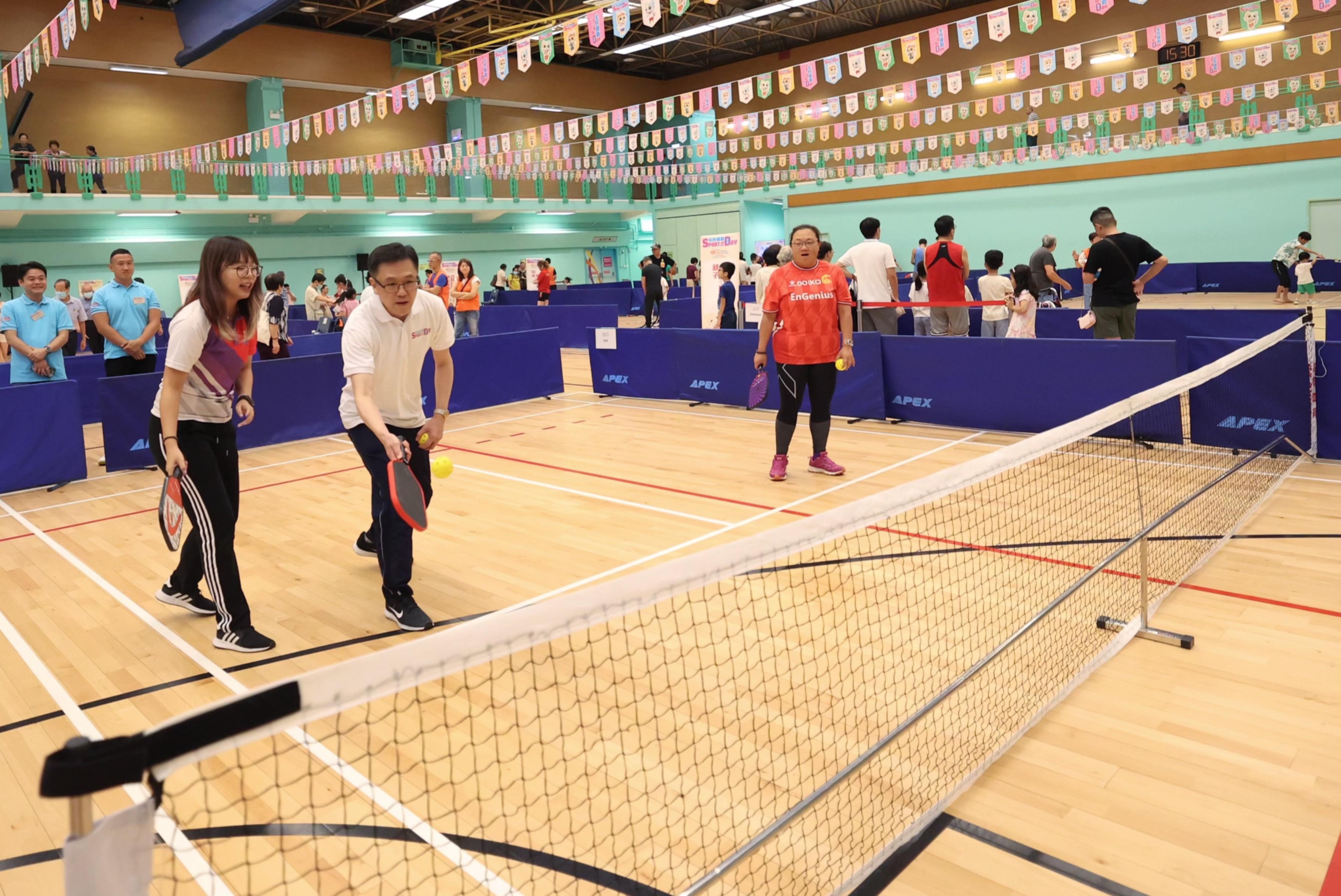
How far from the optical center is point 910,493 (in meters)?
2.71

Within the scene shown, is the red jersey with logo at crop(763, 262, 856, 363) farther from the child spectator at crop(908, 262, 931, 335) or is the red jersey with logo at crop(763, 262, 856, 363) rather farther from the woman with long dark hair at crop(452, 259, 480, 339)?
the woman with long dark hair at crop(452, 259, 480, 339)

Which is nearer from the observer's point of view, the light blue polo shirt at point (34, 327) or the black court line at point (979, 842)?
the black court line at point (979, 842)

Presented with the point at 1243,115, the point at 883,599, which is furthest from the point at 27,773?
the point at 1243,115

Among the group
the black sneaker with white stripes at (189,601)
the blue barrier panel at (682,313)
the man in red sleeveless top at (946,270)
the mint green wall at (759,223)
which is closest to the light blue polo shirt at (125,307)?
the black sneaker with white stripes at (189,601)

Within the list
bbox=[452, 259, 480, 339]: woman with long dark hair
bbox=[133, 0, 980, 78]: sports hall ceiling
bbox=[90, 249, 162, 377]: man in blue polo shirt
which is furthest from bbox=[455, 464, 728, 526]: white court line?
bbox=[133, 0, 980, 78]: sports hall ceiling

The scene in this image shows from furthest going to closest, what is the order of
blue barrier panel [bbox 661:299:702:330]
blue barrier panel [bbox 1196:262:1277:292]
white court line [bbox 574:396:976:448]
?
1. blue barrier panel [bbox 1196:262:1277:292]
2. blue barrier panel [bbox 661:299:702:330]
3. white court line [bbox 574:396:976:448]

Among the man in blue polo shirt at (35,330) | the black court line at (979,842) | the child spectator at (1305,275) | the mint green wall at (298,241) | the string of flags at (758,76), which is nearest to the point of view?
the black court line at (979,842)

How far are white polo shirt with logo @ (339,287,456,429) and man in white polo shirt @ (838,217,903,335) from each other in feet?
19.6

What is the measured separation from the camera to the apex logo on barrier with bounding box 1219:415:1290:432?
6.95 m

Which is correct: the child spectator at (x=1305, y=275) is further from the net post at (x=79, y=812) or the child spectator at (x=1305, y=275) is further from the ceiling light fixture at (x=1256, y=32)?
the net post at (x=79, y=812)

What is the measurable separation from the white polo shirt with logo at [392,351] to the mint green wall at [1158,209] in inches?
967

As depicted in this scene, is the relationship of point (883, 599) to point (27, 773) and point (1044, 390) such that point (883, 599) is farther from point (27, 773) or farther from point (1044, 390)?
point (1044, 390)

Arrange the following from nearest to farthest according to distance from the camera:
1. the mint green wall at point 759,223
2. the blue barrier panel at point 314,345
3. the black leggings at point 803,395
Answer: the black leggings at point 803,395, the blue barrier panel at point 314,345, the mint green wall at point 759,223

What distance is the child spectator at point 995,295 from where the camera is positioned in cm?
955
